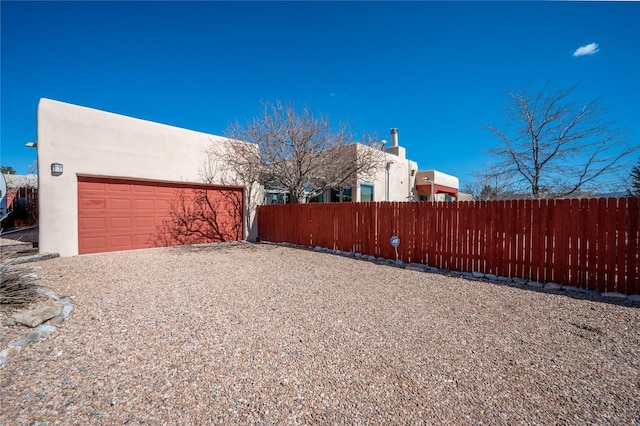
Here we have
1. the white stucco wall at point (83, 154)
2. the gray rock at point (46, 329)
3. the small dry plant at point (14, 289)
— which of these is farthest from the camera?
the white stucco wall at point (83, 154)

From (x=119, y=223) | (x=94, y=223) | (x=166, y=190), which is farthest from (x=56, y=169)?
(x=166, y=190)

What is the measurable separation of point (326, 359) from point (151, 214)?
342 inches

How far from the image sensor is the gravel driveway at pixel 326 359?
1.95 m

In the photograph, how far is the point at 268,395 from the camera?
2.11 metres

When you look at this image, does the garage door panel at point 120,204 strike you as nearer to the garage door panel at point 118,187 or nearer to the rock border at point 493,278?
the garage door panel at point 118,187

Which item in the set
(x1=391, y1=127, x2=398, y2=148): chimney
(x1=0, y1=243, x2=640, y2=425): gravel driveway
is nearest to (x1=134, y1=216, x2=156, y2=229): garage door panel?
(x1=0, y1=243, x2=640, y2=425): gravel driveway

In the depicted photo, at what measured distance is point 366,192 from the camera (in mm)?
14641

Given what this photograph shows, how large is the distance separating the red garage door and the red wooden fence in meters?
5.28

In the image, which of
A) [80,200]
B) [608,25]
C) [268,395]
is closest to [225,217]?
[80,200]

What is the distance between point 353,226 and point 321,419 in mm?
6673

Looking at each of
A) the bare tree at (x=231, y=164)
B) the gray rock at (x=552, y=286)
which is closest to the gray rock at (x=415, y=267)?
the gray rock at (x=552, y=286)

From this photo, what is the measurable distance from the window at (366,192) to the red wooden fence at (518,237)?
5.90 meters

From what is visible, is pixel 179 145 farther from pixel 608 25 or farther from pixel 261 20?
pixel 608 25

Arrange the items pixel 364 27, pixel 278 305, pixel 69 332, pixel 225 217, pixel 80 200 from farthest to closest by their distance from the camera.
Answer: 1. pixel 225 217
2. pixel 364 27
3. pixel 80 200
4. pixel 278 305
5. pixel 69 332
